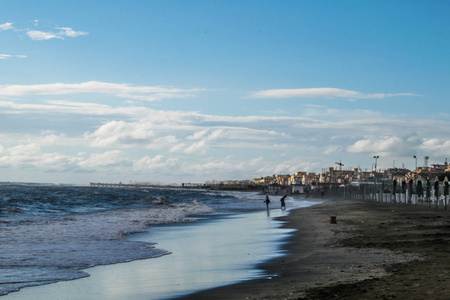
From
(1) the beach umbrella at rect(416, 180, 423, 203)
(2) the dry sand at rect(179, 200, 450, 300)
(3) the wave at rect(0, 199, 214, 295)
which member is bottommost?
(3) the wave at rect(0, 199, 214, 295)

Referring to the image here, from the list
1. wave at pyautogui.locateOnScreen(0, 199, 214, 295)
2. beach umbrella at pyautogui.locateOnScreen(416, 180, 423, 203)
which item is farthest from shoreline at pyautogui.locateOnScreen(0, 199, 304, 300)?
beach umbrella at pyautogui.locateOnScreen(416, 180, 423, 203)

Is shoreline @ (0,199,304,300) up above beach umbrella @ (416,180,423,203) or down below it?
below

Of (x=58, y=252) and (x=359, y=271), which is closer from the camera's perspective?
(x=359, y=271)

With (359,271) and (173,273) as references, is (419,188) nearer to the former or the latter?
(359,271)

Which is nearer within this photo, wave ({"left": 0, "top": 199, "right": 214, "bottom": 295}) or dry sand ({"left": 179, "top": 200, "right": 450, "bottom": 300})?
dry sand ({"left": 179, "top": 200, "right": 450, "bottom": 300})

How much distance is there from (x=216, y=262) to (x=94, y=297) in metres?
5.13

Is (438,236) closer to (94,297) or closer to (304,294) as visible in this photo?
(304,294)

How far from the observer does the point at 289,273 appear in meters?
12.4

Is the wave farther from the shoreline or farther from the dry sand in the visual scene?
the dry sand

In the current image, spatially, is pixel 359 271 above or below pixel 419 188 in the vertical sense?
→ below

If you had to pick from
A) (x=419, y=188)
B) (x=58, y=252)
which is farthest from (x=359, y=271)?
(x=419, y=188)

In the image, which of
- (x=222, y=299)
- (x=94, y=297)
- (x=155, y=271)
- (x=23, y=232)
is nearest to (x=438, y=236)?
(x=155, y=271)

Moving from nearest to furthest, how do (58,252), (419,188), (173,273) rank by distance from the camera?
(173,273), (58,252), (419,188)

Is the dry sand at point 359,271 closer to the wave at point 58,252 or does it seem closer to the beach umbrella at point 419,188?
the wave at point 58,252
